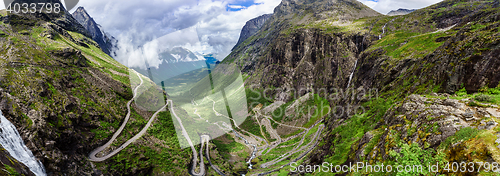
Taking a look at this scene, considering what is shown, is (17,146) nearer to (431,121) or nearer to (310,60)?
(431,121)

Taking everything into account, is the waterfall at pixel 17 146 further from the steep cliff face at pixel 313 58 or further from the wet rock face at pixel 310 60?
the steep cliff face at pixel 313 58

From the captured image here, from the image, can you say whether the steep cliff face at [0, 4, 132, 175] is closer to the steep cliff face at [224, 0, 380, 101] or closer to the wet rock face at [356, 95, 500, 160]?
the wet rock face at [356, 95, 500, 160]

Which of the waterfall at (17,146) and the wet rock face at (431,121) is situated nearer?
the wet rock face at (431,121)

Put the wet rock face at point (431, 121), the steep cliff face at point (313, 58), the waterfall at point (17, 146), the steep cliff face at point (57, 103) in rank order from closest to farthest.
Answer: the wet rock face at point (431, 121), the waterfall at point (17, 146), the steep cliff face at point (57, 103), the steep cliff face at point (313, 58)

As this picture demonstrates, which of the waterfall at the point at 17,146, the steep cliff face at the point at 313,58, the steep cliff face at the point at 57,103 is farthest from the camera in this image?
the steep cliff face at the point at 313,58

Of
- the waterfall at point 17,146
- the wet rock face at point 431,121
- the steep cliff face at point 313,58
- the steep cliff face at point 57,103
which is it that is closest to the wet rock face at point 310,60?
the steep cliff face at point 313,58

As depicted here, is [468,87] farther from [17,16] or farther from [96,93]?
[17,16]

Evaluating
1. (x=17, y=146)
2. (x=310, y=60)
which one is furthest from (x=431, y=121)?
(x=310, y=60)

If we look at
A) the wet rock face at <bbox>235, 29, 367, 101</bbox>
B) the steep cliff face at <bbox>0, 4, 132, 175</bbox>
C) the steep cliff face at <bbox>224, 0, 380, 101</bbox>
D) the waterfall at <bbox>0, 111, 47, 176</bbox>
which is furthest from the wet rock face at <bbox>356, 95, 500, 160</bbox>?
the steep cliff face at <bbox>224, 0, 380, 101</bbox>
